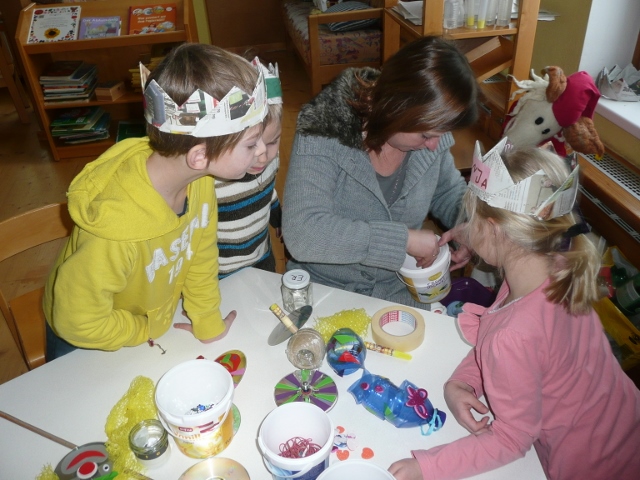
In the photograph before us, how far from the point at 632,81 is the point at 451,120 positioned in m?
1.19

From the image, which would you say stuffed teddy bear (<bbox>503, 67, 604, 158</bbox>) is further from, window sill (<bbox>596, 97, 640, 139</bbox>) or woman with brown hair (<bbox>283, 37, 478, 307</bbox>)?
woman with brown hair (<bbox>283, 37, 478, 307</bbox>)

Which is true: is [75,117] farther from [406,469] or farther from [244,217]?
[406,469]

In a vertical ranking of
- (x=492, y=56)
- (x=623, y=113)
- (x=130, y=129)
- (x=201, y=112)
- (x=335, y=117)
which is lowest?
(x=130, y=129)

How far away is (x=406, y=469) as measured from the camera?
79 centimetres

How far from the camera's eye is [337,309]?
113 cm

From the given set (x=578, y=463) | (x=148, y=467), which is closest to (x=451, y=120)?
(x=578, y=463)

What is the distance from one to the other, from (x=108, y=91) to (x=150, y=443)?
3.26 metres

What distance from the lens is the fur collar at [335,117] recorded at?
1.24 m

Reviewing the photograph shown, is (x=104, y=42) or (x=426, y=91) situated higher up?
(x=426, y=91)

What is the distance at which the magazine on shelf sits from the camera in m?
2.17

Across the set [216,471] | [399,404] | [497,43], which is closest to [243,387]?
[216,471]

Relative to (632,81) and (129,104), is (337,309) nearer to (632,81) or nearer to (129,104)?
(632,81)

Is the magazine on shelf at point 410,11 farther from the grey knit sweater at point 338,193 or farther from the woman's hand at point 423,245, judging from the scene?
the woman's hand at point 423,245

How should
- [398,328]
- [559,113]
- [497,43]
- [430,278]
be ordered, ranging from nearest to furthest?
[398,328], [430,278], [559,113], [497,43]
